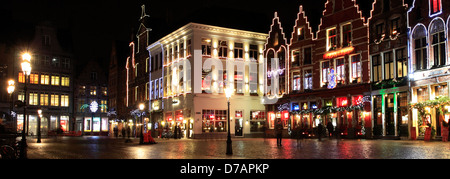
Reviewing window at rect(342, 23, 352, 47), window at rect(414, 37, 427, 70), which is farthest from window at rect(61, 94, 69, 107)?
window at rect(414, 37, 427, 70)

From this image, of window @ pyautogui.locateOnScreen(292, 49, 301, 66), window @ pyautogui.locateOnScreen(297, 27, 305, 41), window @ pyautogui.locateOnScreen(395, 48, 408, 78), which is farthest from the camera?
window @ pyautogui.locateOnScreen(292, 49, 301, 66)

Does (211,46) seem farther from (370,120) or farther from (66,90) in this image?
(66,90)

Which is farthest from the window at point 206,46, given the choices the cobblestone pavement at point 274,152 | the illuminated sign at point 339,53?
the cobblestone pavement at point 274,152

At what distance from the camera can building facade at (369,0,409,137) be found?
32.6 meters

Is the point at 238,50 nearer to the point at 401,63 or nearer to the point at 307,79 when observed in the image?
the point at 307,79

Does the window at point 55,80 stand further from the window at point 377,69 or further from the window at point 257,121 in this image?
the window at point 377,69

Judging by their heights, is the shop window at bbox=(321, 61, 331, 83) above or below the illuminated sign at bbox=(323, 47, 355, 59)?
below

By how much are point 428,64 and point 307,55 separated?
43.8 ft

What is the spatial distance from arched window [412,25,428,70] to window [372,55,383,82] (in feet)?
11.1

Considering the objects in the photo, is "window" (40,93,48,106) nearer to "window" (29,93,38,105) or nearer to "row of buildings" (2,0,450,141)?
"row of buildings" (2,0,450,141)

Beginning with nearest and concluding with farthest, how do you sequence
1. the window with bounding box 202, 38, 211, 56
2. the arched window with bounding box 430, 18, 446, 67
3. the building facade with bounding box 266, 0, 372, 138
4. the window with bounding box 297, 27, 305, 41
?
the arched window with bounding box 430, 18, 446, 67
the building facade with bounding box 266, 0, 372, 138
the window with bounding box 297, 27, 305, 41
the window with bounding box 202, 38, 211, 56

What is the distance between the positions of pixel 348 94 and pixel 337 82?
172 cm

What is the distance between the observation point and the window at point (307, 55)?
41.8 m
